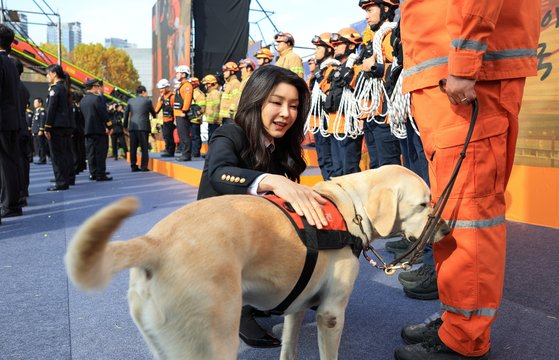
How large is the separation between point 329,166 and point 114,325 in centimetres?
427

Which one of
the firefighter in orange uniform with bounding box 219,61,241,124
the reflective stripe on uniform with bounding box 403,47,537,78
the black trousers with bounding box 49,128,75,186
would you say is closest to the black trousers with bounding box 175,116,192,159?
the firefighter in orange uniform with bounding box 219,61,241,124

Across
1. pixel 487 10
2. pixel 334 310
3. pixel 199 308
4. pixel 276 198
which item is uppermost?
pixel 487 10

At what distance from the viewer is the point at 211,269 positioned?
1.34 metres

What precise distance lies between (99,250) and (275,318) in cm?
176

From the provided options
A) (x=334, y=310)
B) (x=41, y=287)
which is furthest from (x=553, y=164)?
(x=41, y=287)

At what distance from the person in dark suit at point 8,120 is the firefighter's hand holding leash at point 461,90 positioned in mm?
5317

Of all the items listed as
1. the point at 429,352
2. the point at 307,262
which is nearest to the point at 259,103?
the point at 307,262

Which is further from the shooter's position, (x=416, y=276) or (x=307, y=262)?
(x=416, y=276)

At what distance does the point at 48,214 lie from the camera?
5.97 metres

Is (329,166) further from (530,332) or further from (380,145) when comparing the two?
(530,332)

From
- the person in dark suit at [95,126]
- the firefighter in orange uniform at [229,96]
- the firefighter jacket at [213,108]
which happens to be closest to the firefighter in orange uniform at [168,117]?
the firefighter jacket at [213,108]

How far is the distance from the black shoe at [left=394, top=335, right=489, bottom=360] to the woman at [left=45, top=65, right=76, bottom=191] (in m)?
7.34

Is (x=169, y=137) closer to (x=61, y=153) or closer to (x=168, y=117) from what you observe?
(x=168, y=117)

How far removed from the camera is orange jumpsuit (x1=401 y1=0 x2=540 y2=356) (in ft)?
5.84
